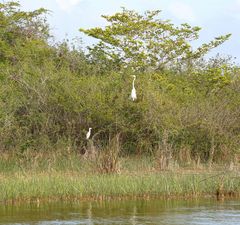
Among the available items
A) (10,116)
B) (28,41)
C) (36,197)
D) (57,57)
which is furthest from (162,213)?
(28,41)

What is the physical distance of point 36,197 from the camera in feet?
51.2

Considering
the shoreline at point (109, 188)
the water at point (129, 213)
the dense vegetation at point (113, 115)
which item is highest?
the dense vegetation at point (113, 115)

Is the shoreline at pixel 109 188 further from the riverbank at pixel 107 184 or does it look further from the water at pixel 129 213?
the water at pixel 129 213

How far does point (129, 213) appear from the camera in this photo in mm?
14688

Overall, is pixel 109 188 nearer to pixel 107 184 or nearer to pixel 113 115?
pixel 107 184

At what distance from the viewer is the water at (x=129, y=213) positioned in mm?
13742

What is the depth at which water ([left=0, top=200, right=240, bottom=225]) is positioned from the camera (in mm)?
13742

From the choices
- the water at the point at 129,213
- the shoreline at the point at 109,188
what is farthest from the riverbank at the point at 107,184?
the water at the point at 129,213

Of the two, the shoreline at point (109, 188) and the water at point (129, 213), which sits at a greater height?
the shoreline at point (109, 188)

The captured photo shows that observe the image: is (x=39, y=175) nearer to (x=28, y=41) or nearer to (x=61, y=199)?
(x=61, y=199)

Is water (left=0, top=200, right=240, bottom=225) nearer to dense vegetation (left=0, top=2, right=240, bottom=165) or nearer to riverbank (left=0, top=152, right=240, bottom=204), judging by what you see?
riverbank (left=0, top=152, right=240, bottom=204)

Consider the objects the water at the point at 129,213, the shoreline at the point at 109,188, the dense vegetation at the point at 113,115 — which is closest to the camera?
the water at the point at 129,213

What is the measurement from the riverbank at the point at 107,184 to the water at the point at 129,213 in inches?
10.3

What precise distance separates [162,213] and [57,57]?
533 inches
